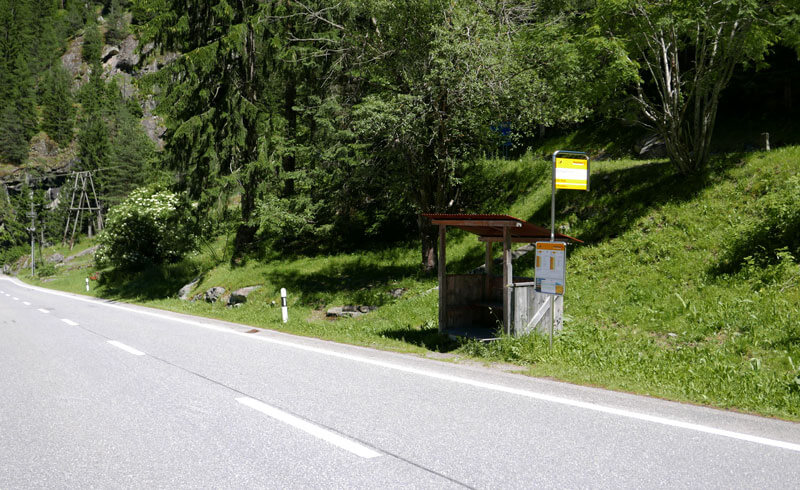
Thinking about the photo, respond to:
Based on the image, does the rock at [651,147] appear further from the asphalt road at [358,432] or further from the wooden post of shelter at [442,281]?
the asphalt road at [358,432]

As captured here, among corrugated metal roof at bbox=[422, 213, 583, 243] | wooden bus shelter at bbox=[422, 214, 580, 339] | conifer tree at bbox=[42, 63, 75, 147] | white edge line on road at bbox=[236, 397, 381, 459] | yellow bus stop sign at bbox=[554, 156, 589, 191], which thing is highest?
conifer tree at bbox=[42, 63, 75, 147]

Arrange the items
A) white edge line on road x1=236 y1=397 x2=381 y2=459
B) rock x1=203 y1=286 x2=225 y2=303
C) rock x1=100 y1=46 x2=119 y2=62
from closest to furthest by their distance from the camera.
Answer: white edge line on road x1=236 y1=397 x2=381 y2=459
rock x1=203 y1=286 x2=225 y2=303
rock x1=100 y1=46 x2=119 y2=62

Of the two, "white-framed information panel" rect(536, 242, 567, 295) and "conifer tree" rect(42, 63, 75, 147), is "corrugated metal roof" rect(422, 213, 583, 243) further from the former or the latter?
"conifer tree" rect(42, 63, 75, 147)

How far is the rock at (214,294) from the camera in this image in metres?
20.4

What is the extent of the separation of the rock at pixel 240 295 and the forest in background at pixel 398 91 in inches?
95.1

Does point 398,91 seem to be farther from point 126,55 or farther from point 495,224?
point 126,55

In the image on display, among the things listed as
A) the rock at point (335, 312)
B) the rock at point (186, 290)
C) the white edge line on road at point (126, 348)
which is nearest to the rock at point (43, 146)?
the rock at point (186, 290)


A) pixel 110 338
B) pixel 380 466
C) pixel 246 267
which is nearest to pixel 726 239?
pixel 380 466

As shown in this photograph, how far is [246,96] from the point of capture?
24.0m

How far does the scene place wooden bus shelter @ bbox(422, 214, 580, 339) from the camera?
844 cm

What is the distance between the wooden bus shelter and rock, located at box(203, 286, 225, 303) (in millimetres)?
12775

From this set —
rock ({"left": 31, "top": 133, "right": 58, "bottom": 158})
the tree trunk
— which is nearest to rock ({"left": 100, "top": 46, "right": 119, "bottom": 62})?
rock ({"left": 31, "top": 133, "right": 58, "bottom": 158})

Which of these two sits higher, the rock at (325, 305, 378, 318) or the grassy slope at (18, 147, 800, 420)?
the grassy slope at (18, 147, 800, 420)

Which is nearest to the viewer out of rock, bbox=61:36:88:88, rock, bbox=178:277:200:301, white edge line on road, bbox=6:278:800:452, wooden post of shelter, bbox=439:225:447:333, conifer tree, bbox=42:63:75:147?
white edge line on road, bbox=6:278:800:452
